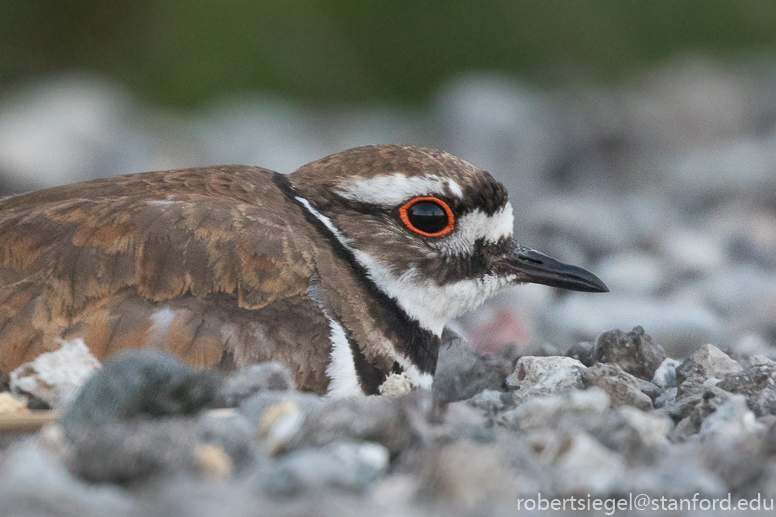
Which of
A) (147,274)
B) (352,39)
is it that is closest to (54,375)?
(147,274)

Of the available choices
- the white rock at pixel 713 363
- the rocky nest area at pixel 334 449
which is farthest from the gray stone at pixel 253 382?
the white rock at pixel 713 363

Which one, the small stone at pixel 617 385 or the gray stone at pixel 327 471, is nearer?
the gray stone at pixel 327 471

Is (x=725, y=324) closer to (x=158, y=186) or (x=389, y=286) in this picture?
(x=389, y=286)

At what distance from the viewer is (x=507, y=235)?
3.14 metres

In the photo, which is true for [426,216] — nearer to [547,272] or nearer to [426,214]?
[426,214]

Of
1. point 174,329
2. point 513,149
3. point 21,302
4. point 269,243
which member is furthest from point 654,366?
point 513,149

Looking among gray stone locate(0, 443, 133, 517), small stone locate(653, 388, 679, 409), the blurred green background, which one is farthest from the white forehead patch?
the blurred green background

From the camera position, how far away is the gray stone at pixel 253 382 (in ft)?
7.26

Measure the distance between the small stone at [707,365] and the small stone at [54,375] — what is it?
181 centimetres

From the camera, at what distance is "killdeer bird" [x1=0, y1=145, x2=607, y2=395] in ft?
8.19

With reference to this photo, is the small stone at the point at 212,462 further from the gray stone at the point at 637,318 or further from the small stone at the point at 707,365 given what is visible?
the gray stone at the point at 637,318

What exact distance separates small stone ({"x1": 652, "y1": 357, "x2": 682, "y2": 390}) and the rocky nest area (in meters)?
0.50

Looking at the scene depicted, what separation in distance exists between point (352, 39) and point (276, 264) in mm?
5578

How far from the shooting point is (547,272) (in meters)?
3.23
